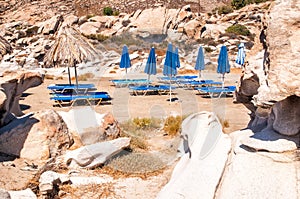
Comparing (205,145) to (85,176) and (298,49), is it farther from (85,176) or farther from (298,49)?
(85,176)

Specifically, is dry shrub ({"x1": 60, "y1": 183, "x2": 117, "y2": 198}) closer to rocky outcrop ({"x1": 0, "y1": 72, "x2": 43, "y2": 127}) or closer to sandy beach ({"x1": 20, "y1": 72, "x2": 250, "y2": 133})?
rocky outcrop ({"x1": 0, "y1": 72, "x2": 43, "y2": 127})

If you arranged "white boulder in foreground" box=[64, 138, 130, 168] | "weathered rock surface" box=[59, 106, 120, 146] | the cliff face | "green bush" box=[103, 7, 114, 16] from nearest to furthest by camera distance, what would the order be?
the cliff face → "white boulder in foreground" box=[64, 138, 130, 168] → "weathered rock surface" box=[59, 106, 120, 146] → "green bush" box=[103, 7, 114, 16]

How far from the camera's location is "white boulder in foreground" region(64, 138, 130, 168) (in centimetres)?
529

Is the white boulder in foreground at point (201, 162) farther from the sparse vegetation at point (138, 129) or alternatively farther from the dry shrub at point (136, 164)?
the sparse vegetation at point (138, 129)

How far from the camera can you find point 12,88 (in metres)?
6.38

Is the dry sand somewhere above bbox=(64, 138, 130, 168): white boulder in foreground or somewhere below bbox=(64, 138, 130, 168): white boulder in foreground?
below

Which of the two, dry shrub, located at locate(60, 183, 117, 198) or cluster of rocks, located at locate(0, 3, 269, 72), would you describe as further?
cluster of rocks, located at locate(0, 3, 269, 72)

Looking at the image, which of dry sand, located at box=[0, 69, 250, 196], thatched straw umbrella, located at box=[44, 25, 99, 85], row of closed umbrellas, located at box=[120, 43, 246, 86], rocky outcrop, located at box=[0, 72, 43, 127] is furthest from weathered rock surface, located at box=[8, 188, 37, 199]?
row of closed umbrellas, located at box=[120, 43, 246, 86]

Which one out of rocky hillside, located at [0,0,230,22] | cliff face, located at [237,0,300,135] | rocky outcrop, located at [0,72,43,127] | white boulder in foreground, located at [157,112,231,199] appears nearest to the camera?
cliff face, located at [237,0,300,135]

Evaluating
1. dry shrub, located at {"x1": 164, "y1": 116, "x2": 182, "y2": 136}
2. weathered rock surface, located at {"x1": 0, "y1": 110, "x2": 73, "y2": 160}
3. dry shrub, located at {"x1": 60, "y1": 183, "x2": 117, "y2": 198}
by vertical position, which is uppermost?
weathered rock surface, located at {"x1": 0, "y1": 110, "x2": 73, "y2": 160}

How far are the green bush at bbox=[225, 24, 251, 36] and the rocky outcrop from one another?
22419 mm

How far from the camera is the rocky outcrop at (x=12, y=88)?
5.71m

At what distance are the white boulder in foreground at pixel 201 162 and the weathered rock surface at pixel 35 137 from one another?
2235 mm

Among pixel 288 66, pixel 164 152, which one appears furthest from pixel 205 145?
pixel 164 152
